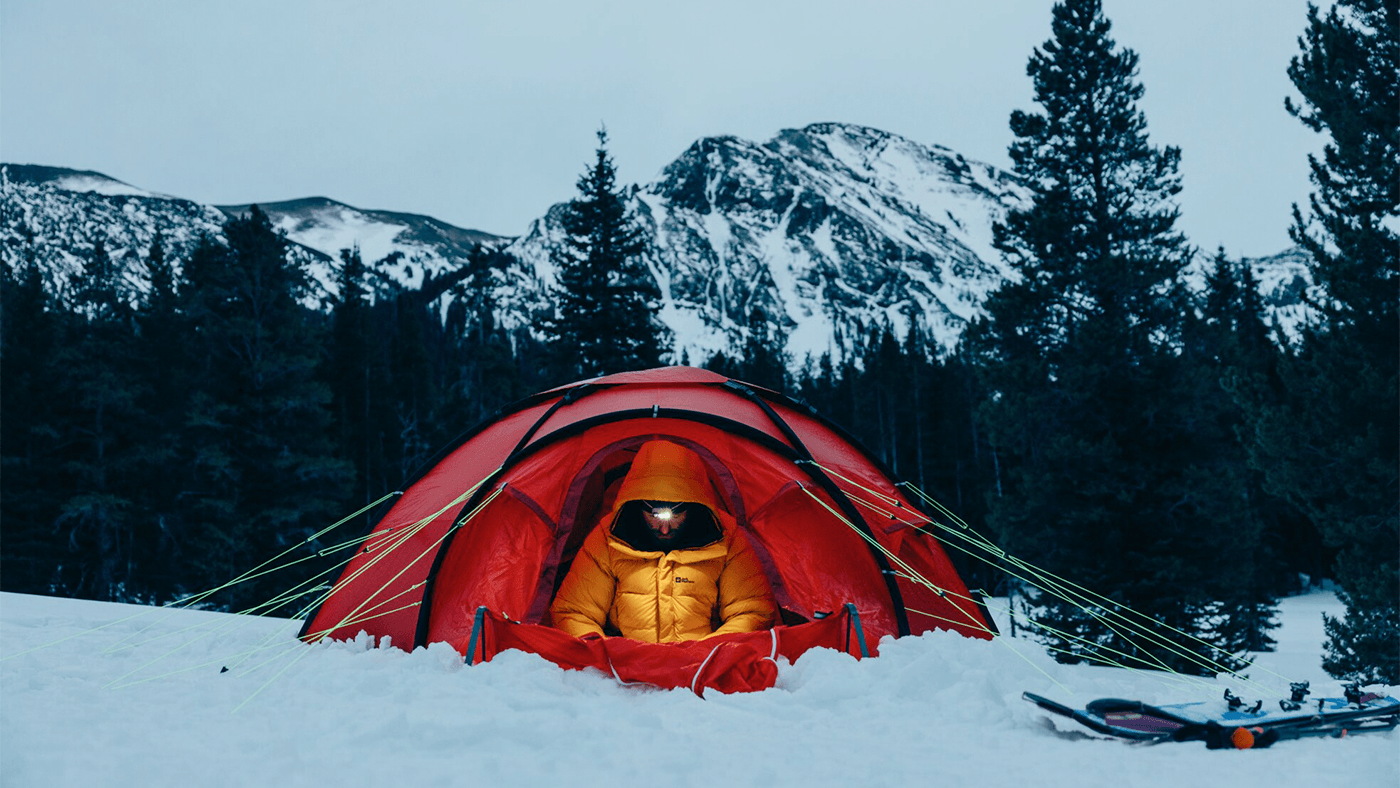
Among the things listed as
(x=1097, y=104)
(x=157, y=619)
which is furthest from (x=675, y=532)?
(x=1097, y=104)

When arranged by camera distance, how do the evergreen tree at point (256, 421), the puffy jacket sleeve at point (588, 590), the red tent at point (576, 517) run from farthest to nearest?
the evergreen tree at point (256, 421)
the puffy jacket sleeve at point (588, 590)
the red tent at point (576, 517)

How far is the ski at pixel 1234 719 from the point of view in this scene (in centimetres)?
340

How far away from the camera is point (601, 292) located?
742 inches

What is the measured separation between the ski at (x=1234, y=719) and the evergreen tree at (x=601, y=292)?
14.7 meters

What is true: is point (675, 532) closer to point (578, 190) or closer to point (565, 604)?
point (565, 604)

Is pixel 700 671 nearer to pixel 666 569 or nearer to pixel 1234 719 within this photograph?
pixel 666 569

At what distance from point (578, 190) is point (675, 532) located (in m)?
16.0

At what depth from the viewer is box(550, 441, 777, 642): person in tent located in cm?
554

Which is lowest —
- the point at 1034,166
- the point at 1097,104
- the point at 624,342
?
the point at 624,342

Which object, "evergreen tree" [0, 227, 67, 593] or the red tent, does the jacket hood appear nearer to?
the red tent

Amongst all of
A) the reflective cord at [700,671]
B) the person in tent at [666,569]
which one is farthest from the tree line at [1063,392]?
the reflective cord at [700,671]

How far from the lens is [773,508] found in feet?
18.5

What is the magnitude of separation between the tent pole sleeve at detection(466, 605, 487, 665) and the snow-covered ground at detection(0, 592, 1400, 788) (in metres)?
0.08

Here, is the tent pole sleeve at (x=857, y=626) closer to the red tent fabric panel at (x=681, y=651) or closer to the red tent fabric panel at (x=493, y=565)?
the red tent fabric panel at (x=681, y=651)
